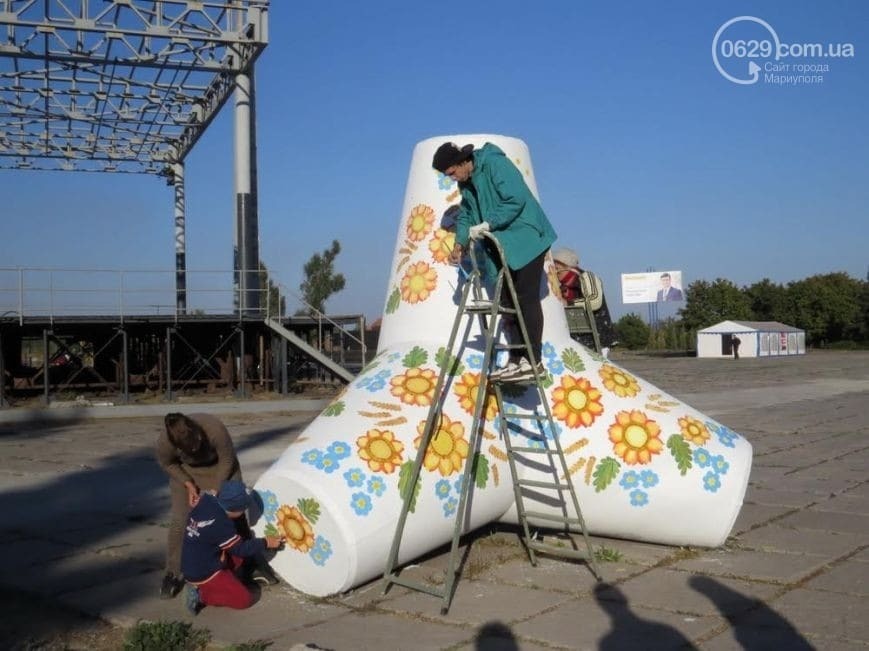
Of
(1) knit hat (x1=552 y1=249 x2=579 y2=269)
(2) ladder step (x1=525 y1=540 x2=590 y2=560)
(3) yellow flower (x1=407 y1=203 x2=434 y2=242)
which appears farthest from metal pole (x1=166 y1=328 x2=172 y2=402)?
(2) ladder step (x1=525 y1=540 x2=590 y2=560)

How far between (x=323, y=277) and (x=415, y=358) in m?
37.8

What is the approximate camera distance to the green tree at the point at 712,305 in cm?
7400

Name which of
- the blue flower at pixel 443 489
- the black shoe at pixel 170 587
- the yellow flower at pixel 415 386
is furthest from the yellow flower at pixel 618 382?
the black shoe at pixel 170 587

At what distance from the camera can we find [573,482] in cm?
690

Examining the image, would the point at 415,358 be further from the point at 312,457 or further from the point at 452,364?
the point at 312,457

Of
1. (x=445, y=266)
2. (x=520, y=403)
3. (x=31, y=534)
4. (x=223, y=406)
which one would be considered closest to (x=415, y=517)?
(x=520, y=403)

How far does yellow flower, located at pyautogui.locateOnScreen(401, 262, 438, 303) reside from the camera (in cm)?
732

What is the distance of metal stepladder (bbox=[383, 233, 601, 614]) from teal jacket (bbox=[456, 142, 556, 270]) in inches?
4.0

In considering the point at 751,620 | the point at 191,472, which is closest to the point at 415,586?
the point at 191,472

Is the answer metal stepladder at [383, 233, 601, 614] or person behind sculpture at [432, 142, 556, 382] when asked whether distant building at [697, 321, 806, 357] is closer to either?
metal stepladder at [383, 233, 601, 614]

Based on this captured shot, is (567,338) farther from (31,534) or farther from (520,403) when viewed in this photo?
(31,534)

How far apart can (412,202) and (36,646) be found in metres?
4.17

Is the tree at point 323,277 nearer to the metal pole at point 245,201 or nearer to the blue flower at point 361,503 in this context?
the metal pole at point 245,201

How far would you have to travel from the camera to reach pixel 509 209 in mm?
6344
